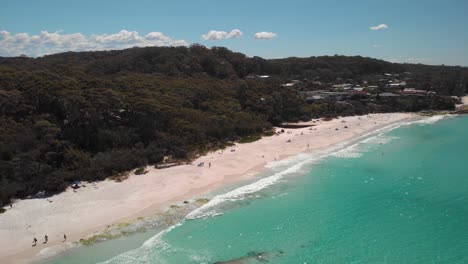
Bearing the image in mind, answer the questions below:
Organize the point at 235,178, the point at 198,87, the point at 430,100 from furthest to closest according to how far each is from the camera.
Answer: the point at 430,100 < the point at 198,87 < the point at 235,178

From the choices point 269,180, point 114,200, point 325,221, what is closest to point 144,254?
point 114,200

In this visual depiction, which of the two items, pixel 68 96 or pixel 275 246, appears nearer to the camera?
pixel 275 246

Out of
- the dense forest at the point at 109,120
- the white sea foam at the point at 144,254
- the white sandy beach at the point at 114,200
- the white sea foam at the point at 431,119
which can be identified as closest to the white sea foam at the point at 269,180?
the white sea foam at the point at 144,254

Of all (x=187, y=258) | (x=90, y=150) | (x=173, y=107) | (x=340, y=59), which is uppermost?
(x=340, y=59)

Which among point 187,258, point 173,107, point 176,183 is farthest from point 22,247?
point 173,107

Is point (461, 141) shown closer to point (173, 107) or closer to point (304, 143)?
point (304, 143)

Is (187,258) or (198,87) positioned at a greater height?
(198,87)

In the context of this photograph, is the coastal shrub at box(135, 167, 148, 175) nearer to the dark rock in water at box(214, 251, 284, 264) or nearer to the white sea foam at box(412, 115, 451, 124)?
the dark rock in water at box(214, 251, 284, 264)
